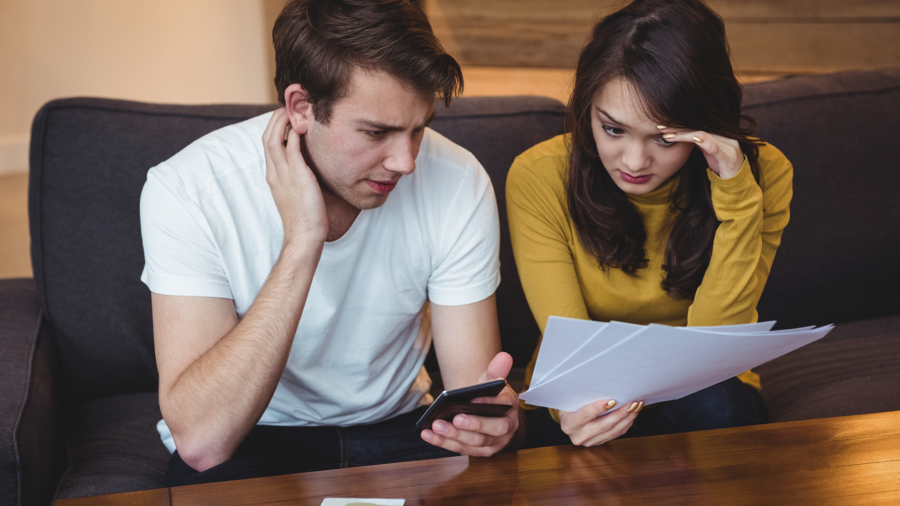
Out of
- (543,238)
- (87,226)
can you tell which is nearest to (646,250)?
(543,238)

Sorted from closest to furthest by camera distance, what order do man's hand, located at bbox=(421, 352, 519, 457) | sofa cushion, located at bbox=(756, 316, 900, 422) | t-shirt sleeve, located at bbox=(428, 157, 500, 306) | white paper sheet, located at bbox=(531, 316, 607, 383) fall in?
white paper sheet, located at bbox=(531, 316, 607, 383), man's hand, located at bbox=(421, 352, 519, 457), t-shirt sleeve, located at bbox=(428, 157, 500, 306), sofa cushion, located at bbox=(756, 316, 900, 422)

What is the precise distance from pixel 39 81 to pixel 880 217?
391 centimetres

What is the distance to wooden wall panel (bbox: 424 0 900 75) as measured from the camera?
338cm

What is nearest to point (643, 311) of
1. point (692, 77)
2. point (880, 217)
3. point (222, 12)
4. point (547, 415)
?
point (547, 415)

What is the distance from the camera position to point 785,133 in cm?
173

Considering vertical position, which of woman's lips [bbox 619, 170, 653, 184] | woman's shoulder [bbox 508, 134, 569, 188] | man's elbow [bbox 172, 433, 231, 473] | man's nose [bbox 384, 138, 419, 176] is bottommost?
man's elbow [bbox 172, 433, 231, 473]

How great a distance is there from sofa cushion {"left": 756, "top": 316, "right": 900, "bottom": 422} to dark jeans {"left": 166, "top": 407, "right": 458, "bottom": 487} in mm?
762

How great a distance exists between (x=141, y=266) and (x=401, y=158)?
72cm

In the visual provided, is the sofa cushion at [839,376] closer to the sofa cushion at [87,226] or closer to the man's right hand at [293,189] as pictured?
the man's right hand at [293,189]

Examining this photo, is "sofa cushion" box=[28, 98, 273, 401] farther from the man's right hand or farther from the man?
the man's right hand

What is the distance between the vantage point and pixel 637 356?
2.67ft

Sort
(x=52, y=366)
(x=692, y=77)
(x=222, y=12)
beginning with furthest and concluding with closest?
(x=222, y=12) < (x=52, y=366) < (x=692, y=77)

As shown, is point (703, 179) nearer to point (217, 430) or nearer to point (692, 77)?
point (692, 77)

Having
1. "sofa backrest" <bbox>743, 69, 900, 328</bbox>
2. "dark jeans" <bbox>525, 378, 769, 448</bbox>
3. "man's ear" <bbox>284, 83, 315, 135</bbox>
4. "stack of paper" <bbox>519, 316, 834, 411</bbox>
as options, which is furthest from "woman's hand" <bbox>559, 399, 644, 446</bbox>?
"sofa backrest" <bbox>743, 69, 900, 328</bbox>
